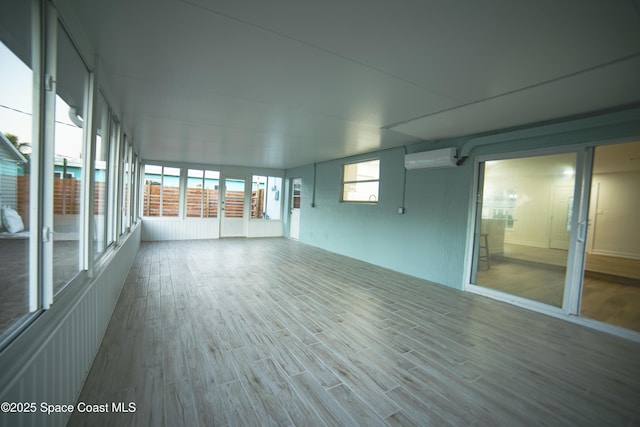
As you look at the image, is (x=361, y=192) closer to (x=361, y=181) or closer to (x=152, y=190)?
(x=361, y=181)

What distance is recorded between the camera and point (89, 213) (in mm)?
1996

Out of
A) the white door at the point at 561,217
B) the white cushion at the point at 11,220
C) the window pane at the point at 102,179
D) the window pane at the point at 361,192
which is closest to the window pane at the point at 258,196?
the window pane at the point at 361,192

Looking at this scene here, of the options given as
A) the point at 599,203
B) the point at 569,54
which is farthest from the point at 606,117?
the point at 599,203

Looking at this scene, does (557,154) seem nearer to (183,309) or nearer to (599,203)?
(599,203)

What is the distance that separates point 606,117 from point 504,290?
238cm

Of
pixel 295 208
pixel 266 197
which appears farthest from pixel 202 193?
pixel 295 208


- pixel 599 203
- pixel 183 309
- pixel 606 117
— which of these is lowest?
pixel 183 309

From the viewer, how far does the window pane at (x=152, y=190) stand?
7.87 m

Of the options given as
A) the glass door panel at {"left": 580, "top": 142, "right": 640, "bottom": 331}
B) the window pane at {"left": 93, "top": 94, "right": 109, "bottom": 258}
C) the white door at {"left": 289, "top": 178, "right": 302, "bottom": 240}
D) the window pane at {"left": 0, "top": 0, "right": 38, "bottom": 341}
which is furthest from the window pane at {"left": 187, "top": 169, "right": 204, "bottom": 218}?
the glass door panel at {"left": 580, "top": 142, "right": 640, "bottom": 331}

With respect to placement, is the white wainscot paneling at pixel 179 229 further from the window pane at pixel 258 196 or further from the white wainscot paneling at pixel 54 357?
the white wainscot paneling at pixel 54 357

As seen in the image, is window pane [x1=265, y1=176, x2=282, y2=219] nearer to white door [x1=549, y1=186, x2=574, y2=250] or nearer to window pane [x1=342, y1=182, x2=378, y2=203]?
window pane [x1=342, y1=182, x2=378, y2=203]

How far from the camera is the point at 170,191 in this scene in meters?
8.09

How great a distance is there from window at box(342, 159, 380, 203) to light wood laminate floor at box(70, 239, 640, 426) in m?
2.70

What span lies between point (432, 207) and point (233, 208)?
6537 millimetres
